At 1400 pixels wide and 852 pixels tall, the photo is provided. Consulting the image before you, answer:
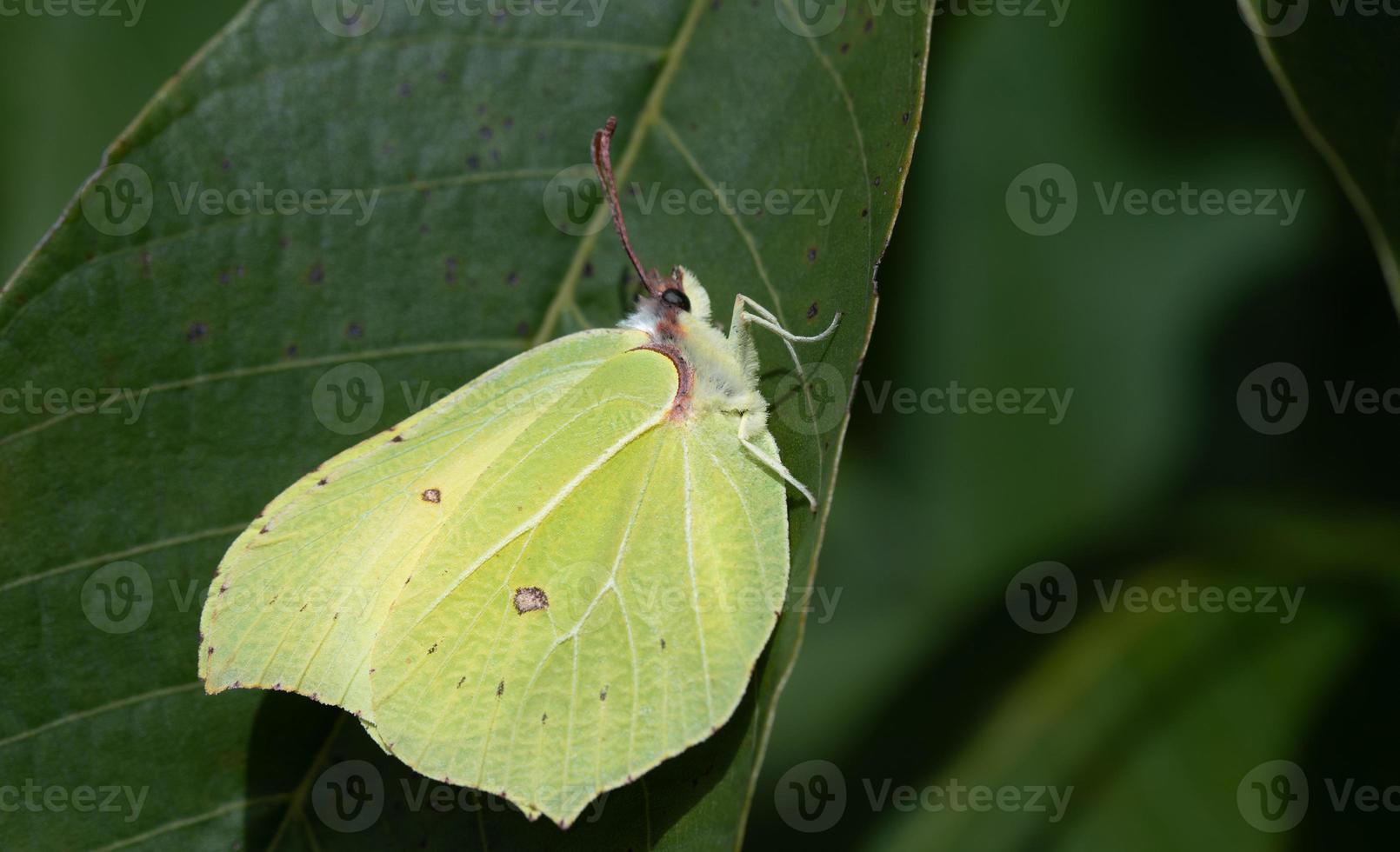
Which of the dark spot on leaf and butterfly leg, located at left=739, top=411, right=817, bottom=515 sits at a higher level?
butterfly leg, located at left=739, top=411, right=817, bottom=515

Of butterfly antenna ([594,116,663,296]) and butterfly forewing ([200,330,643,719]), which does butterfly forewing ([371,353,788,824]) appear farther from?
butterfly antenna ([594,116,663,296])

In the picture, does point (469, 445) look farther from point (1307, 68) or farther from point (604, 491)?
point (1307, 68)

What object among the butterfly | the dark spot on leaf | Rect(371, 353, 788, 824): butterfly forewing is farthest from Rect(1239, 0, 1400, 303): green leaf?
the dark spot on leaf

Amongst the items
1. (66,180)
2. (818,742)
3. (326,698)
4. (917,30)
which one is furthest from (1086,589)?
(66,180)

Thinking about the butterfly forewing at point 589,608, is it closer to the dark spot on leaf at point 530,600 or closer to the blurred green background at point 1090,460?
the dark spot on leaf at point 530,600

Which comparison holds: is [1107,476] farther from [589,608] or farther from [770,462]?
[589,608]

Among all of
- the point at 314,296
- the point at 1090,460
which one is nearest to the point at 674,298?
the point at 314,296
